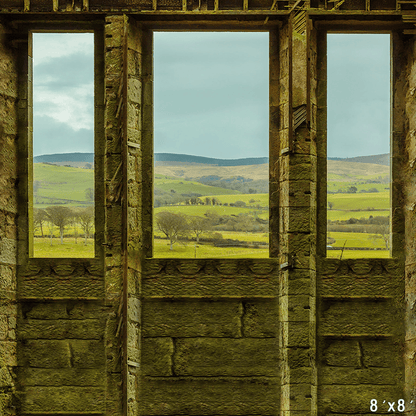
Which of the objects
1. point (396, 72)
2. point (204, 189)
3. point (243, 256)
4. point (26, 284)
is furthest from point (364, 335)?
point (26, 284)

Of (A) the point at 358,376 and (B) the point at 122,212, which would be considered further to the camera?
(A) the point at 358,376

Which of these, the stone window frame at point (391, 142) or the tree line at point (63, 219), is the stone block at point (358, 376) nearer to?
the stone window frame at point (391, 142)

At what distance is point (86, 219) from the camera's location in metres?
5.86

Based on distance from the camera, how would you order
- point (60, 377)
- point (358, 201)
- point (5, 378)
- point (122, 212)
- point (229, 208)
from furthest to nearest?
1. point (229, 208)
2. point (358, 201)
3. point (60, 377)
4. point (5, 378)
5. point (122, 212)

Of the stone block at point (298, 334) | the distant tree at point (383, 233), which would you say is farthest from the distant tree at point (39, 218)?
the distant tree at point (383, 233)

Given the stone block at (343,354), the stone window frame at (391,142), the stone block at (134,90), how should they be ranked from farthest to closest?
the stone window frame at (391,142) → the stone block at (343,354) → the stone block at (134,90)

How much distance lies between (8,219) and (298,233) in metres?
4.97

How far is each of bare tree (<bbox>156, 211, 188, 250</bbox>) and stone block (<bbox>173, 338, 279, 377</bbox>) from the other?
1.86 m

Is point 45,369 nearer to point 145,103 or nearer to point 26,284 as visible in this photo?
point 26,284

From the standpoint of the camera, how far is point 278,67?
5.71 meters

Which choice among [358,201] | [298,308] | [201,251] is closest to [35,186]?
[201,251]

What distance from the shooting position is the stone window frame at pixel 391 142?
566 cm

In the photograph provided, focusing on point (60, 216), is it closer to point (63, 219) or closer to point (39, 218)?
point (63, 219)

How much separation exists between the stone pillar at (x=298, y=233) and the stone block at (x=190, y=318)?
3.03 ft
